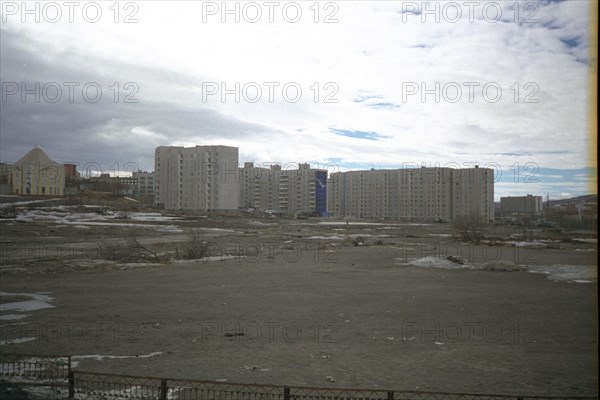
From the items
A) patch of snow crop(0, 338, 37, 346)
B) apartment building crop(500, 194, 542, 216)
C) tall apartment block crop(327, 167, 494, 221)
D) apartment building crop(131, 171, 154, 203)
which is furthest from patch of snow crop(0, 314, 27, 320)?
apartment building crop(131, 171, 154, 203)

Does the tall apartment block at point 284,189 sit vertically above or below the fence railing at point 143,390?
above

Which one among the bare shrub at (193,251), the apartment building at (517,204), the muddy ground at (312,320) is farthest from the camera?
the apartment building at (517,204)

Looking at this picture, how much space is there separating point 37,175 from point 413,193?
299 feet

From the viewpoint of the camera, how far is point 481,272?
25.6 meters

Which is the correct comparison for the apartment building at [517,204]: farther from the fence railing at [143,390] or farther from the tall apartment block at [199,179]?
the fence railing at [143,390]

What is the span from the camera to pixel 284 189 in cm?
14112

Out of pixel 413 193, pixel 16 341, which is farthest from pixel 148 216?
pixel 413 193

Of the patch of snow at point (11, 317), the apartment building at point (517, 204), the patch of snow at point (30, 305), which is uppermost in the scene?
the apartment building at point (517, 204)

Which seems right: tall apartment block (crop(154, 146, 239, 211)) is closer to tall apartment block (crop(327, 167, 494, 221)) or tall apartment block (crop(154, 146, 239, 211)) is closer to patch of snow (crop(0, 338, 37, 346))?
tall apartment block (crop(327, 167, 494, 221))

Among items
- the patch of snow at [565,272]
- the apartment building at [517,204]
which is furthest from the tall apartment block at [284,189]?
the patch of snow at [565,272]

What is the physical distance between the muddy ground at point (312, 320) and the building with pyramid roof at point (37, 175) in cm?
5833

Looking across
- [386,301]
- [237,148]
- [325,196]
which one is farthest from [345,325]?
[325,196]

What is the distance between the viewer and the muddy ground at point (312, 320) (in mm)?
8305

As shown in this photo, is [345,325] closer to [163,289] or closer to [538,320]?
[538,320]
